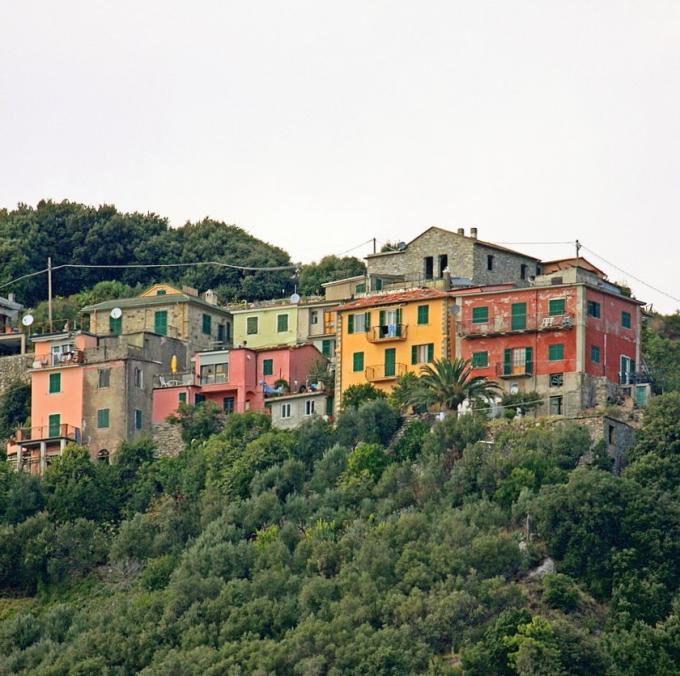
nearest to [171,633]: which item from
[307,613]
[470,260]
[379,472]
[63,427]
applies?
[307,613]

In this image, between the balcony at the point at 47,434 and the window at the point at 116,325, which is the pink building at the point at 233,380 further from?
the window at the point at 116,325

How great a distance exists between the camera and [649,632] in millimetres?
82562

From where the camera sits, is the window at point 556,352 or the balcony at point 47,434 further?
the balcony at point 47,434

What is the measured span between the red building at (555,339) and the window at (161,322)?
14854 mm

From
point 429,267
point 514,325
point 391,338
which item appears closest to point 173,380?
point 391,338

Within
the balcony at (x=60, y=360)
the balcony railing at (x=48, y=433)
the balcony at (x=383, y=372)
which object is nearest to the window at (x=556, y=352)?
the balcony at (x=383, y=372)

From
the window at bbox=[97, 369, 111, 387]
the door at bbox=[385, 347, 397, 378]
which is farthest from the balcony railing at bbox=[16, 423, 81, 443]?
the door at bbox=[385, 347, 397, 378]

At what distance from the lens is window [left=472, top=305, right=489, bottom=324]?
329ft

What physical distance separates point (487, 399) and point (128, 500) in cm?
1409

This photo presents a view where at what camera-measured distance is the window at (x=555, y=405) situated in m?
97.0

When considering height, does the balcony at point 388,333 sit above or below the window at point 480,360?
above

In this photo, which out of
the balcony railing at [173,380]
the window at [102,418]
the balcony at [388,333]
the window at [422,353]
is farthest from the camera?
the balcony railing at [173,380]

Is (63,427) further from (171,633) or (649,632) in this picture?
(649,632)

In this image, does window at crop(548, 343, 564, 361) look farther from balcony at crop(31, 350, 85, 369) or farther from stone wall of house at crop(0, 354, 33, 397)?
stone wall of house at crop(0, 354, 33, 397)
